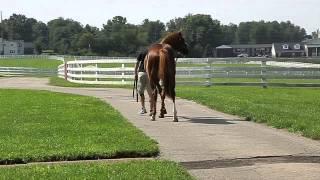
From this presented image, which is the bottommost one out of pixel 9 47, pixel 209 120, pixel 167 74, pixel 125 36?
pixel 209 120

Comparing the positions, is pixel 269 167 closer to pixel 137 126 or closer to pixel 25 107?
pixel 137 126

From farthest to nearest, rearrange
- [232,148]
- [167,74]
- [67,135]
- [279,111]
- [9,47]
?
[9,47] < [279,111] < [167,74] < [67,135] < [232,148]

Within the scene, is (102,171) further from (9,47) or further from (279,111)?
(9,47)

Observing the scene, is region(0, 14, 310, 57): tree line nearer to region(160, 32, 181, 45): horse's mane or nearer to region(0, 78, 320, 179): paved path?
region(160, 32, 181, 45): horse's mane

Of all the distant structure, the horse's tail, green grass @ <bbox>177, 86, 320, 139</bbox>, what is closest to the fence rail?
green grass @ <bbox>177, 86, 320, 139</bbox>

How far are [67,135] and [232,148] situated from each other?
3039 mm

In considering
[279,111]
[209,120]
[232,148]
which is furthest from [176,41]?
[232,148]

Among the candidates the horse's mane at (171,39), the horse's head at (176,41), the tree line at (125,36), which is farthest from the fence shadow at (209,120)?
the tree line at (125,36)

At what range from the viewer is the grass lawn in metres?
6.91

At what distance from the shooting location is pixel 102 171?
722 centimetres

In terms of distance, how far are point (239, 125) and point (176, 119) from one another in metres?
1.48

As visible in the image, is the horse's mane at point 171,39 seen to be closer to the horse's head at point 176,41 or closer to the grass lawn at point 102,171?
the horse's head at point 176,41

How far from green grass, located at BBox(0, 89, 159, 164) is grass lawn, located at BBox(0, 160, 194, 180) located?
71 centimetres

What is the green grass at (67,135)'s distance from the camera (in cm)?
848
